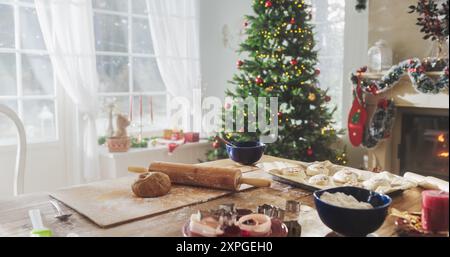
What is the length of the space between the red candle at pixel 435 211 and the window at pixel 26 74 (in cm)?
263

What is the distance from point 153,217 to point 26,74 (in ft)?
7.31

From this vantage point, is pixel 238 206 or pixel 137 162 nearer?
pixel 238 206

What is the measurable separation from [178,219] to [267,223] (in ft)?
0.77

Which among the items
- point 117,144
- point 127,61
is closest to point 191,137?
point 117,144

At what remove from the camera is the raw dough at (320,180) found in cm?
102

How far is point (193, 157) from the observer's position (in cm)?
330

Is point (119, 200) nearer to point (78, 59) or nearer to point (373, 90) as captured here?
point (373, 90)

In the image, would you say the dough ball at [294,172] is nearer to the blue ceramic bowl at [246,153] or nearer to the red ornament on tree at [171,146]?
the blue ceramic bowl at [246,153]

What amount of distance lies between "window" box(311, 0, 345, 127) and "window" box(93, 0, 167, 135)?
134 cm

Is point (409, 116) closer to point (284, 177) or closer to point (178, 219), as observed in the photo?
point (284, 177)

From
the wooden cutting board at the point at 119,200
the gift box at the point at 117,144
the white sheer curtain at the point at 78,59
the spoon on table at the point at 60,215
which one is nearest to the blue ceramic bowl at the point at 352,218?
the wooden cutting board at the point at 119,200

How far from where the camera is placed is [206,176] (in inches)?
42.5

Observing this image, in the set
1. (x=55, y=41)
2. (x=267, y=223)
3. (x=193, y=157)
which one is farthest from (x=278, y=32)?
(x=267, y=223)

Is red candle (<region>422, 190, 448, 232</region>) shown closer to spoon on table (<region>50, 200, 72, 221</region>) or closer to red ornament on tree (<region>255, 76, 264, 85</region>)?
spoon on table (<region>50, 200, 72, 221</region>)
